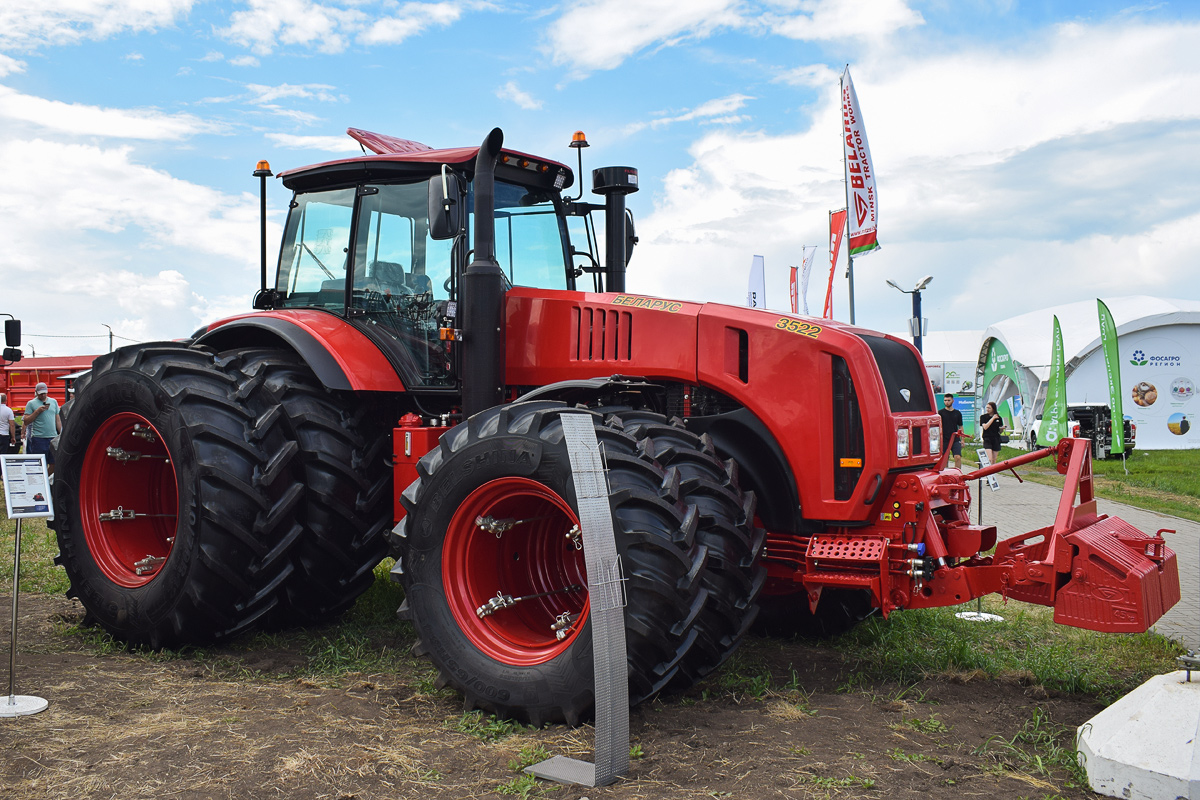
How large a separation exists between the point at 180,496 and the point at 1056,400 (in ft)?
68.3

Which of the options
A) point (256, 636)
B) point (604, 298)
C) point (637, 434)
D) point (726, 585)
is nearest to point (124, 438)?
point (256, 636)

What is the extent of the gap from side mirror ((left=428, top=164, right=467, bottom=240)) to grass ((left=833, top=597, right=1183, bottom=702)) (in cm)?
321

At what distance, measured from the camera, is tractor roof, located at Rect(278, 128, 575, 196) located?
19.7ft

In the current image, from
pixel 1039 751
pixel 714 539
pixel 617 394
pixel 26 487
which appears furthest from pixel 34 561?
pixel 1039 751

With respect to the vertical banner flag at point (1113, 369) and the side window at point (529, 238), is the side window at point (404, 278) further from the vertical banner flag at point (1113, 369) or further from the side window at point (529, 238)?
the vertical banner flag at point (1113, 369)

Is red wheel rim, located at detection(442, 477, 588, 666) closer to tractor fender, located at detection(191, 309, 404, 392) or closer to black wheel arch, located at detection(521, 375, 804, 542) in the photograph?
black wheel arch, located at detection(521, 375, 804, 542)

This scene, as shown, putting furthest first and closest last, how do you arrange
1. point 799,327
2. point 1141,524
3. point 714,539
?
1. point 1141,524
2. point 799,327
3. point 714,539

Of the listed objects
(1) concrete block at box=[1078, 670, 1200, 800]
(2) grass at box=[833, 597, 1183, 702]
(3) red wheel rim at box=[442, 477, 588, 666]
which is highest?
(3) red wheel rim at box=[442, 477, 588, 666]

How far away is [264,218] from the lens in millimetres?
7004

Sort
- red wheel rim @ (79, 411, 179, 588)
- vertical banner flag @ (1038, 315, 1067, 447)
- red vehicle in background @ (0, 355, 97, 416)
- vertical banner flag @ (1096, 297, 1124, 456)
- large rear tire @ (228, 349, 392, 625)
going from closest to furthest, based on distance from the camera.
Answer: large rear tire @ (228, 349, 392, 625) → red wheel rim @ (79, 411, 179, 588) → vertical banner flag @ (1096, 297, 1124, 456) → vertical banner flag @ (1038, 315, 1067, 447) → red vehicle in background @ (0, 355, 97, 416)

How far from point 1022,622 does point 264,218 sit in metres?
6.02

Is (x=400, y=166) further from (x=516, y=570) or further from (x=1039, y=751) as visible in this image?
(x=1039, y=751)

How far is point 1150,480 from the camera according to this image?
19.3 meters

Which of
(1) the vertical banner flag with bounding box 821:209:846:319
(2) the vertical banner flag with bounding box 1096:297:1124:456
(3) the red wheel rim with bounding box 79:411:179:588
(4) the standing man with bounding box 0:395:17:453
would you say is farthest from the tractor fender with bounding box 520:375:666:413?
(2) the vertical banner flag with bounding box 1096:297:1124:456
